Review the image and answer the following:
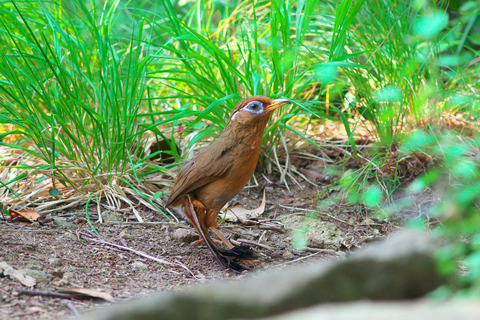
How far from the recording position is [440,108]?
4105 mm

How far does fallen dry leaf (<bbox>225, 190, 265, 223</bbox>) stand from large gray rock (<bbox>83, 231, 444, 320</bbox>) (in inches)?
96.2

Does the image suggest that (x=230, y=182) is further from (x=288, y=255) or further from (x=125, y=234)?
(x=125, y=234)

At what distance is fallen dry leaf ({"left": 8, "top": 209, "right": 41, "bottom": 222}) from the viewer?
3.54 m

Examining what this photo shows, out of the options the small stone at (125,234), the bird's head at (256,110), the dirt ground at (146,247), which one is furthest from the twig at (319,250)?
the small stone at (125,234)

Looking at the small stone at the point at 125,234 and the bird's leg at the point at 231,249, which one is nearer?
the bird's leg at the point at 231,249

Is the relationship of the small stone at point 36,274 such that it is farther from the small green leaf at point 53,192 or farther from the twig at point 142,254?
the small green leaf at point 53,192

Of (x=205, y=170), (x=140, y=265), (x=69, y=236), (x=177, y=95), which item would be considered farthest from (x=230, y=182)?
(x=69, y=236)

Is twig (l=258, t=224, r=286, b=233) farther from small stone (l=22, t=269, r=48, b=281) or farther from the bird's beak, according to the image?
small stone (l=22, t=269, r=48, b=281)

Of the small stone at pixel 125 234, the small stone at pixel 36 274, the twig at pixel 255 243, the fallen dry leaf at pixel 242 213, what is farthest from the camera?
the fallen dry leaf at pixel 242 213

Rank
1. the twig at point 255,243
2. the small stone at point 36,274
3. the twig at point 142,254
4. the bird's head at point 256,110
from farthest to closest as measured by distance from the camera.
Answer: the twig at point 255,243 < the bird's head at point 256,110 < the twig at point 142,254 < the small stone at point 36,274

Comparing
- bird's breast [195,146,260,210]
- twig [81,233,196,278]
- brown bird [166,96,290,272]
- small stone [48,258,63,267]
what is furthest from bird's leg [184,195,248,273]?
small stone [48,258,63,267]

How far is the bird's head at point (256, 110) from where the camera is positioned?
11.3ft

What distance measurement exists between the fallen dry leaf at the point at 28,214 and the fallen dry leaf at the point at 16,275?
94 cm

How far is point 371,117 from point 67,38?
102 inches
